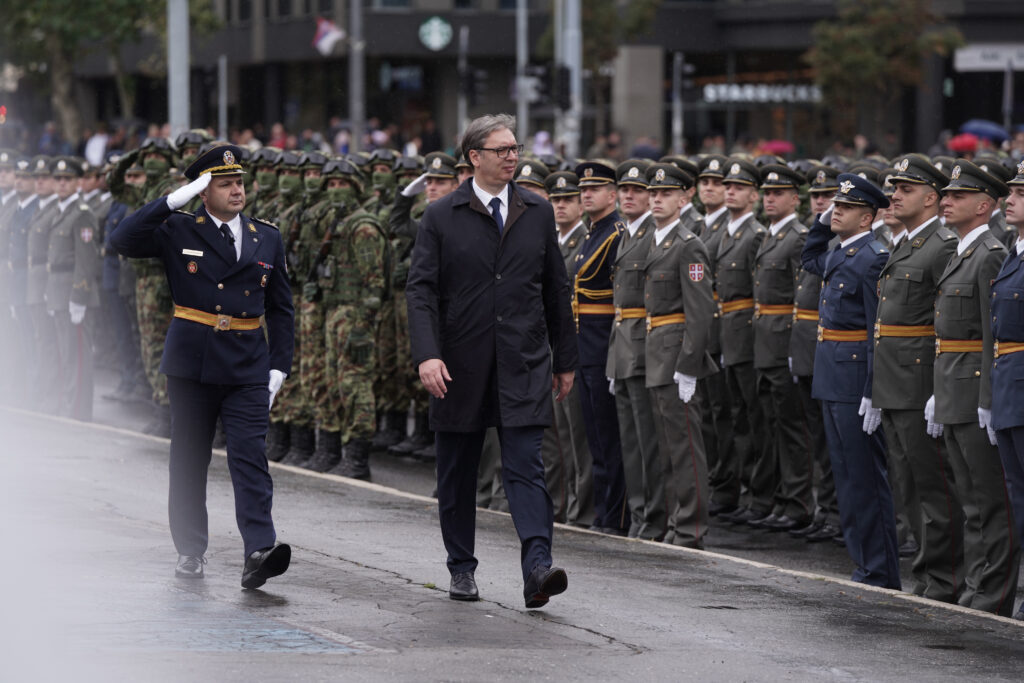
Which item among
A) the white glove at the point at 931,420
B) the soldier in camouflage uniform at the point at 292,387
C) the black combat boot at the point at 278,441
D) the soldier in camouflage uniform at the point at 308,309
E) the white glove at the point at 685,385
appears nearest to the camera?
the white glove at the point at 931,420

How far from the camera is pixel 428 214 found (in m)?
7.89

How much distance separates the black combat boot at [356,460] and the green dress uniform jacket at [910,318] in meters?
4.76

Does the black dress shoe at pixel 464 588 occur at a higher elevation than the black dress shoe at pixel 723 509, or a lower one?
higher

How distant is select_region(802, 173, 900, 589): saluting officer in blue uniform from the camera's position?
9.61 meters

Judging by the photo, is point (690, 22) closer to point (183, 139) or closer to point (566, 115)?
point (566, 115)

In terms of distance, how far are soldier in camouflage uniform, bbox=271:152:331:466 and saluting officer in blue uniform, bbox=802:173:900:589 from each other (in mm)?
4679

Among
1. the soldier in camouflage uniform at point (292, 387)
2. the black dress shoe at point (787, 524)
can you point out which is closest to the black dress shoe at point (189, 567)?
the black dress shoe at point (787, 524)

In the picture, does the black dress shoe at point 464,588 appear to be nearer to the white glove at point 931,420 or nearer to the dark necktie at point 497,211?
the dark necktie at point 497,211

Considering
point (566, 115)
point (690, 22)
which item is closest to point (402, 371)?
point (566, 115)

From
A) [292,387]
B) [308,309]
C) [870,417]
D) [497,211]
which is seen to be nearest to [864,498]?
[870,417]

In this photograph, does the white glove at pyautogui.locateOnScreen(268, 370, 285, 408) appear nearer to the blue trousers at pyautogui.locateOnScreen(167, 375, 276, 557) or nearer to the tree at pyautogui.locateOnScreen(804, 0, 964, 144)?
the blue trousers at pyautogui.locateOnScreen(167, 375, 276, 557)

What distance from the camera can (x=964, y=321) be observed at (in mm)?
8898

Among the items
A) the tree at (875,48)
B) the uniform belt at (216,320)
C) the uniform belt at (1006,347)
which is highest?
the tree at (875,48)

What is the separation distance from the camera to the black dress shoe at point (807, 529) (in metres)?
11.6
